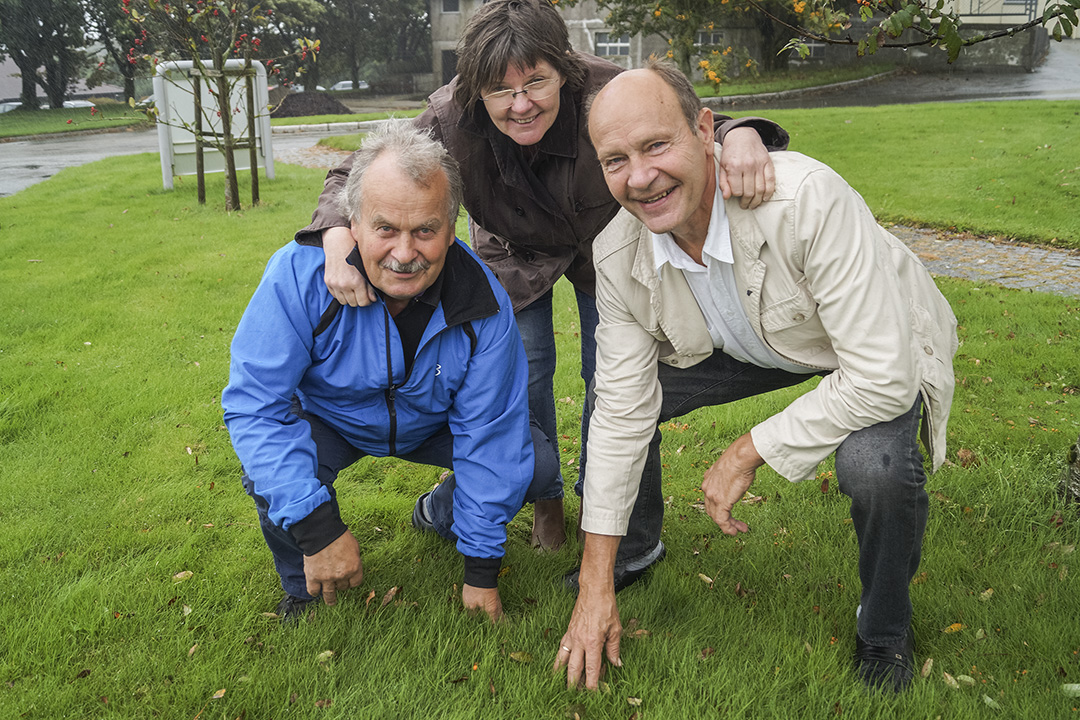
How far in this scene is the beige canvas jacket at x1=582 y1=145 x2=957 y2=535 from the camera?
7.90 ft

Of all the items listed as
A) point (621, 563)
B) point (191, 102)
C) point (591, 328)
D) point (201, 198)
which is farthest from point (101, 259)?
point (621, 563)

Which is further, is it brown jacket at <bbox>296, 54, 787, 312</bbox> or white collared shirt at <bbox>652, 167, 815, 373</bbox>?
brown jacket at <bbox>296, 54, 787, 312</bbox>

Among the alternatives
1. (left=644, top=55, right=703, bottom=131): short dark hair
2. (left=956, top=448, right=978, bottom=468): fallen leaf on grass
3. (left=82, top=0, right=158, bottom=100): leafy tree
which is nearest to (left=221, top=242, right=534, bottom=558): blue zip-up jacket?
(left=644, top=55, right=703, bottom=131): short dark hair

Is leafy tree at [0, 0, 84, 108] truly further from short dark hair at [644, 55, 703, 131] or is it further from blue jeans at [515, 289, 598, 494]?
short dark hair at [644, 55, 703, 131]

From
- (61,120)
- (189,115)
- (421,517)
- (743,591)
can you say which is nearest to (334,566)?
(421,517)

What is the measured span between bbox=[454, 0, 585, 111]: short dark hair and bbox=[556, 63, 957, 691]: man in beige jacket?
62cm

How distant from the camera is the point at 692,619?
120 inches

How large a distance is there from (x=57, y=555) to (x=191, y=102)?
35.0 feet

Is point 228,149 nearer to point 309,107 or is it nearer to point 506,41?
point 506,41

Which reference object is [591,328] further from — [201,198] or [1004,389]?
[201,198]

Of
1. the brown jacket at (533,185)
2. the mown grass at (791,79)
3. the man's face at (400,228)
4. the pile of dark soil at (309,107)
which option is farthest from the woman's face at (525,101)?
the pile of dark soil at (309,107)

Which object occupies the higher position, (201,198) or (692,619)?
(201,198)

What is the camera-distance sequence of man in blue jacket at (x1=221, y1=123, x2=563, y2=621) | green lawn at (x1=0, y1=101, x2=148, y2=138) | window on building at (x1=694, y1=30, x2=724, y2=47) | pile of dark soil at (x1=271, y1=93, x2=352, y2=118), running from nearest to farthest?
man in blue jacket at (x1=221, y1=123, x2=563, y2=621) → green lawn at (x1=0, y1=101, x2=148, y2=138) → pile of dark soil at (x1=271, y1=93, x2=352, y2=118) → window on building at (x1=694, y1=30, x2=724, y2=47)

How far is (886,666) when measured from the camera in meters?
2.68
